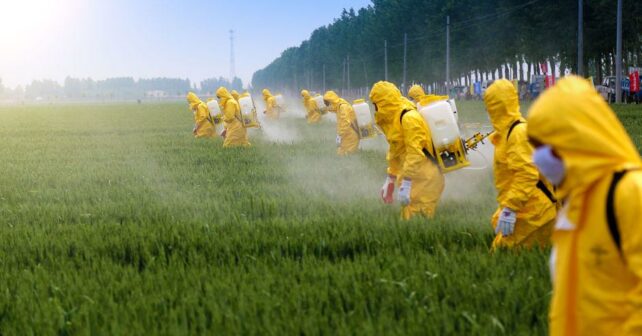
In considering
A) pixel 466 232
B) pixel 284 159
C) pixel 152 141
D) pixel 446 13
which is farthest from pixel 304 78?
pixel 466 232

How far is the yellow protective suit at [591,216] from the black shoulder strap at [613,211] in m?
0.01

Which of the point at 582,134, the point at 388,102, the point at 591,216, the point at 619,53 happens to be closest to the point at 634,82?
the point at 619,53

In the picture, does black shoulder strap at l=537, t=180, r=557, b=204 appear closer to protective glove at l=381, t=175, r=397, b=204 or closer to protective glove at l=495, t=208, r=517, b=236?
protective glove at l=495, t=208, r=517, b=236

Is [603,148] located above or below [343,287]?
above

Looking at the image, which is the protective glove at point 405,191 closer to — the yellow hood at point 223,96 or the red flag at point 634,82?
the yellow hood at point 223,96

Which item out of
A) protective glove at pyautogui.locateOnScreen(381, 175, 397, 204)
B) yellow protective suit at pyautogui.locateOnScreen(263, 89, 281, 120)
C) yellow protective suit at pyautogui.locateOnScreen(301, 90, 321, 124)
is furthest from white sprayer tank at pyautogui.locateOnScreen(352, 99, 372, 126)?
yellow protective suit at pyautogui.locateOnScreen(263, 89, 281, 120)

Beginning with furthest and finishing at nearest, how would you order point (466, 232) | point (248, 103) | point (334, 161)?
point (248, 103), point (334, 161), point (466, 232)

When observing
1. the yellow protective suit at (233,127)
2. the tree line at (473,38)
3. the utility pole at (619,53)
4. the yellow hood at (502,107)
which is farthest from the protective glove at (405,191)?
the tree line at (473,38)

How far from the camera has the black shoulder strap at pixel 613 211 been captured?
8.61 feet

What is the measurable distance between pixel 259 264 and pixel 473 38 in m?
63.7

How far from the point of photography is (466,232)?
24.7ft

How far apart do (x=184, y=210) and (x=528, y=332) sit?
6699 mm

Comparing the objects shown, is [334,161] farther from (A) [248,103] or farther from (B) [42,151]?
(B) [42,151]

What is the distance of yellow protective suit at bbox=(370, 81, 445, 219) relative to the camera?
322 inches
